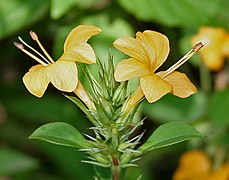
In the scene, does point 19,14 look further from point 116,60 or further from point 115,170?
point 115,170

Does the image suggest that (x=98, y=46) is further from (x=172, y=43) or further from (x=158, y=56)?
(x=158, y=56)

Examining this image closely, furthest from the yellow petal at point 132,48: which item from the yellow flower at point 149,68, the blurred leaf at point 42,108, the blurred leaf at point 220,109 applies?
the blurred leaf at point 42,108

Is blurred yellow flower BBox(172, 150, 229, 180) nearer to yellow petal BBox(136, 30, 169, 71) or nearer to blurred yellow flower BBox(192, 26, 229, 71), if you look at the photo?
blurred yellow flower BBox(192, 26, 229, 71)

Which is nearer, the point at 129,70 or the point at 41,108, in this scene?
the point at 129,70

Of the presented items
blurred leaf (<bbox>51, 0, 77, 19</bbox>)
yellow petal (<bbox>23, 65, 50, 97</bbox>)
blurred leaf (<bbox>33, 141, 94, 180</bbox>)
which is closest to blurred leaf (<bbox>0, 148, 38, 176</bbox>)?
blurred leaf (<bbox>33, 141, 94, 180</bbox>)

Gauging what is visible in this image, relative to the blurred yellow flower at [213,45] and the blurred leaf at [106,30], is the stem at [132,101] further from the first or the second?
the blurred yellow flower at [213,45]

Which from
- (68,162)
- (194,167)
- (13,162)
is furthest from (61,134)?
(68,162)
